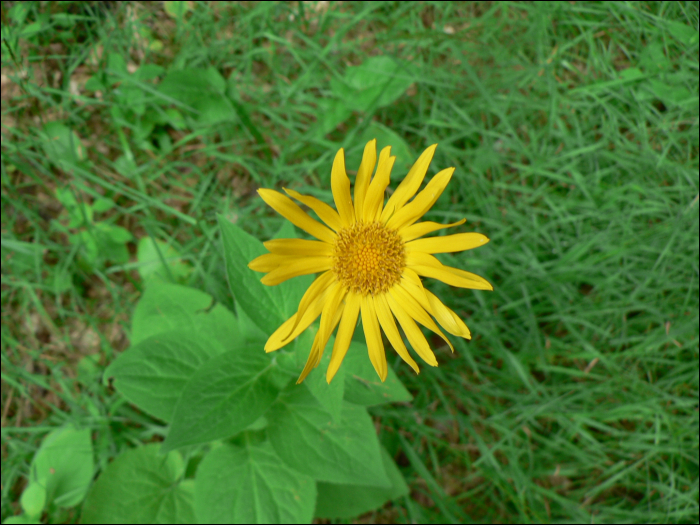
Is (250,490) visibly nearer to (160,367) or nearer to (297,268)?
(160,367)

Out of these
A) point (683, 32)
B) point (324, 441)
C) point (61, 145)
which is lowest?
point (324, 441)

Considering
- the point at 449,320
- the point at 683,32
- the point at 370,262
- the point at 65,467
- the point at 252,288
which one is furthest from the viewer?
the point at 683,32

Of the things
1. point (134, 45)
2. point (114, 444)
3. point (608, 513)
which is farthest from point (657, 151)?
point (114, 444)

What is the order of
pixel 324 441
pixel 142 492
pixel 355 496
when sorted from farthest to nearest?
1. pixel 355 496
2. pixel 142 492
3. pixel 324 441

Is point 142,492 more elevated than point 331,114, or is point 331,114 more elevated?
point 331,114

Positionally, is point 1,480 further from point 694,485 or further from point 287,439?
point 694,485

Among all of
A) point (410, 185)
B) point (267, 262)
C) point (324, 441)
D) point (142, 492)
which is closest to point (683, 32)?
point (410, 185)

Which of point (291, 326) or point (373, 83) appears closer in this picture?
point (291, 326)
